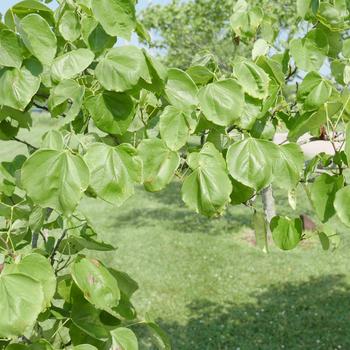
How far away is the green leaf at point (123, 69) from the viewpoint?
134 cm

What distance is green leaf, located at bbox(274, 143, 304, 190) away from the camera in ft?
4.68

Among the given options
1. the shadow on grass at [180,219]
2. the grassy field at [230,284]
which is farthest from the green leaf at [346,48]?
the shadow on grass at [180,219]

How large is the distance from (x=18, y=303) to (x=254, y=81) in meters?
0.86

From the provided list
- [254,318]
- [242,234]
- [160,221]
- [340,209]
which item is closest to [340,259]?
[242,234]

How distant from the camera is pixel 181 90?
4.81 ft

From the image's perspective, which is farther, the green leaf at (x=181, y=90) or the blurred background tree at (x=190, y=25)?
the blurred background tree at (x=190, y=25)

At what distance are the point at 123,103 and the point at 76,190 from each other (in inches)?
11.7

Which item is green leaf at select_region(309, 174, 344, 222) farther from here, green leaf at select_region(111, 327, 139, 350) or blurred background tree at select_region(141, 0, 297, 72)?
blurred background tree at select_region(141, 0, 297, 72)

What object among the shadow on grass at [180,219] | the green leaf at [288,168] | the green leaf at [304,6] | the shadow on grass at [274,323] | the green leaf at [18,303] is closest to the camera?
the green leaf at [18,303]

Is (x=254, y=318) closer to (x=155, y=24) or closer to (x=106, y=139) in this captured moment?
(x=106, y=139)

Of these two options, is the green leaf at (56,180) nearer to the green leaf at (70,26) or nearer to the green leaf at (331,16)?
the green leaf at (70,26)

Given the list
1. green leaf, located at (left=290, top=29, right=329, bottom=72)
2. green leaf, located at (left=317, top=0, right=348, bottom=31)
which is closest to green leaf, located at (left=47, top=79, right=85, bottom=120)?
green leaf, located at (left=290, top=29, right=329, bottom=72)

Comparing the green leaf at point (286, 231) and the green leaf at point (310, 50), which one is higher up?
the green leaf at point (310, 50)

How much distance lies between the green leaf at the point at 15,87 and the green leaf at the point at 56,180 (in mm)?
211
